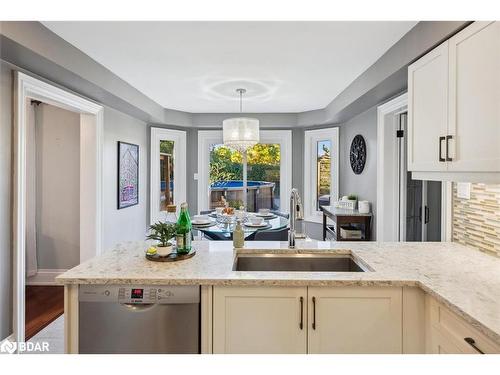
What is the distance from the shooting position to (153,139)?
4.83 metres

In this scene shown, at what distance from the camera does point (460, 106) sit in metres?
1.55

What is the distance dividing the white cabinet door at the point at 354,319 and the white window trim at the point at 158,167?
385 centimetres

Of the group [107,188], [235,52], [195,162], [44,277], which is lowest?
[44,277]

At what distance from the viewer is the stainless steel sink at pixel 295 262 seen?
76.0 inches

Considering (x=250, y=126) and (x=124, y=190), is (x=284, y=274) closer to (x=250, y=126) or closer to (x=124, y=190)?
(x=250, y=126)

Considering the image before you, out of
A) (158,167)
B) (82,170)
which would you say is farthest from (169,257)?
(158,167)

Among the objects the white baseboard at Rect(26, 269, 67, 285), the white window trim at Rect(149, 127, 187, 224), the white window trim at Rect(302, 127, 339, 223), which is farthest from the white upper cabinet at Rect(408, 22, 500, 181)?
the white baseboard at Rect(26, 269, 67, 285)

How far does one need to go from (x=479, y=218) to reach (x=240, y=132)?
2292 mm

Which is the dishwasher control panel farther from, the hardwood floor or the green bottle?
the hardwood floor

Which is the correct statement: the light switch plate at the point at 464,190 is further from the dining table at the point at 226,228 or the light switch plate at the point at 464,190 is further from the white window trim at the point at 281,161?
the white window trim at the point at 281,161

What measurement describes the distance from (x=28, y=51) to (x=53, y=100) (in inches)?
27.9

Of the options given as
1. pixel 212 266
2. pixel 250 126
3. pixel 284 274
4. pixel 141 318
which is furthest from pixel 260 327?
pixel 250 126

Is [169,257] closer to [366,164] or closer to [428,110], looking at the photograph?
[428,110]
